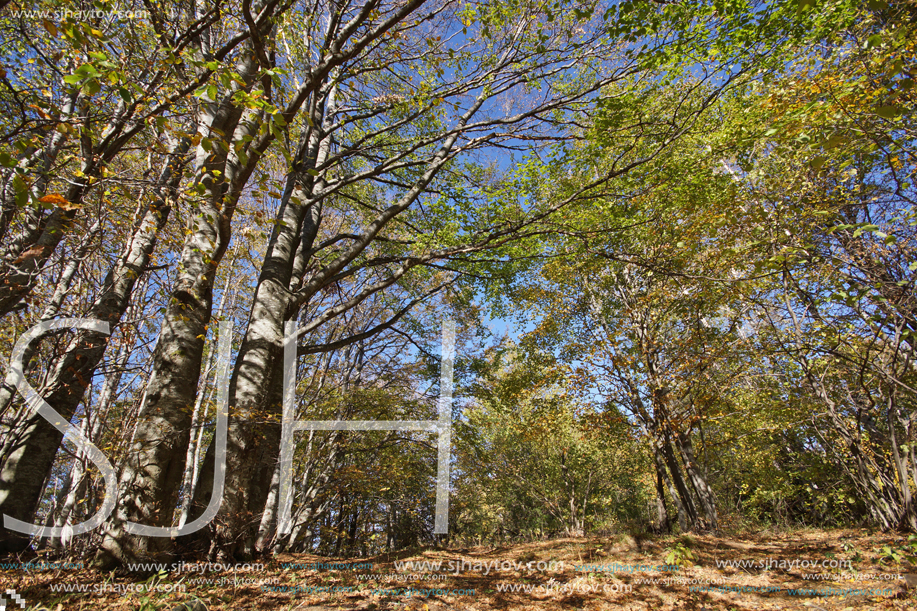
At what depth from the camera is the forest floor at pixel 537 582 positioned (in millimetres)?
2725

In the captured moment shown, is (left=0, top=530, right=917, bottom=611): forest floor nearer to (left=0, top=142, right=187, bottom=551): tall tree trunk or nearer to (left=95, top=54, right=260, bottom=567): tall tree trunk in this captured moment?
(left=95, top=54, right=260, bottom=567): tall tree trunk

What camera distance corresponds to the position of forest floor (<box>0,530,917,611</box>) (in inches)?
107

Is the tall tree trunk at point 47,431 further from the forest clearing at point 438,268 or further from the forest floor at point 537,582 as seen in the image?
the forest floor at point 537,582

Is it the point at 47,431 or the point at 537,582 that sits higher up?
the point at 47,431

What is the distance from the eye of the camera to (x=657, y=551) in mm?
5039

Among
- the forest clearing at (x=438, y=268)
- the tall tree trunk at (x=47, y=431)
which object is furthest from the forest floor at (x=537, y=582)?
the tall tree trunk at (x=47, y=431)

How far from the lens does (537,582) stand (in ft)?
12.7

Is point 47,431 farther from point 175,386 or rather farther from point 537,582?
point 537,582

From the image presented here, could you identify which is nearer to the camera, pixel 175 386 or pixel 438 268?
pixel 175 386

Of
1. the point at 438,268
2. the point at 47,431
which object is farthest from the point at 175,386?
the point at 438,268

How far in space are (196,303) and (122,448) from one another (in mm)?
1758

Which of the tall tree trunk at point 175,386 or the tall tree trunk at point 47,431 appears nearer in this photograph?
the tall tree trunk at point 175,386

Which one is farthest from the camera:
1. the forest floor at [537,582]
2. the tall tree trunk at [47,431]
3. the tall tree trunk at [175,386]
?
the tall tree trunk at [47,431]

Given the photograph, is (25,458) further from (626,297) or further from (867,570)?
(626,297)
